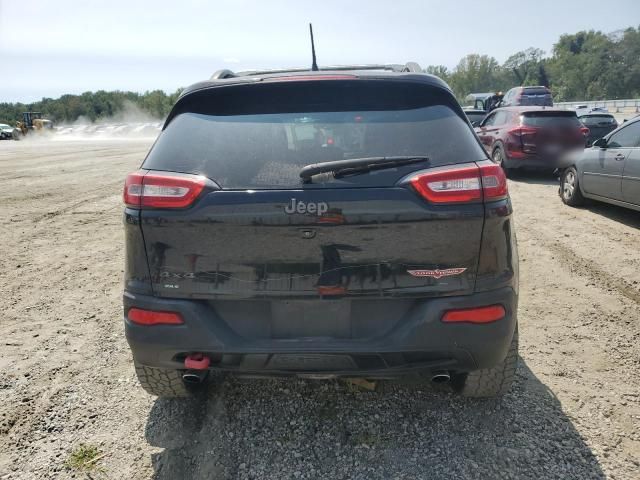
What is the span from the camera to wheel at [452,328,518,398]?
2443mm

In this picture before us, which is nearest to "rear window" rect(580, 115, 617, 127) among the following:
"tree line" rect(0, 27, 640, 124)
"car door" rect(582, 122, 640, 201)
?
"car door" rect(582, 122, 640, 201)

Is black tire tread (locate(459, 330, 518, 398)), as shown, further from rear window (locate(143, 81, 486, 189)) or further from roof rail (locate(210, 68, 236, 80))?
roof rail (locate(210, 68, 236, 80))

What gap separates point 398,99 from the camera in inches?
86.7

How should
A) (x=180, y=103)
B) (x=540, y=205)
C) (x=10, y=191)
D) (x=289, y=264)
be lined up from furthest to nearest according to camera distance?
1. (x=10, y=191)
2. (x=540, y=205)
3. (x=180, y=103)
4. (x=289, y=264)

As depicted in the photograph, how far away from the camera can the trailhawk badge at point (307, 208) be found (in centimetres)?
193

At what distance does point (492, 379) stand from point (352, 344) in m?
0.95

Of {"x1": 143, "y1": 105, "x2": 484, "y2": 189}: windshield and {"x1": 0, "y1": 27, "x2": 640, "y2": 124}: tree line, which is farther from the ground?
{"x1": 0, "y1": 27, "x2": 640, "y2": 124}: tree line

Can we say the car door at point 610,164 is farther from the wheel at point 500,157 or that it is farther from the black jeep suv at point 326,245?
the black jeep suv at point 326,245

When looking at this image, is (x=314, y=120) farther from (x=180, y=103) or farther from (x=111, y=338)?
(x=111, y=338)

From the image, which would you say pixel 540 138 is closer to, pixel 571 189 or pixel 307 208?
pixel 571 189

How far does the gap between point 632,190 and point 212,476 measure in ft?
21.3

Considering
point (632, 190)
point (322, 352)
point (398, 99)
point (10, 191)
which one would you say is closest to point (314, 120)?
point (398, 99)

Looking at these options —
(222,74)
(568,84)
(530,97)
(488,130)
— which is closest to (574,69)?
(568,84)

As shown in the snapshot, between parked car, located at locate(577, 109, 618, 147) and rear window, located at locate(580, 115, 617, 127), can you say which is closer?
parked car, located at locate(577, 109, 618, 147)
